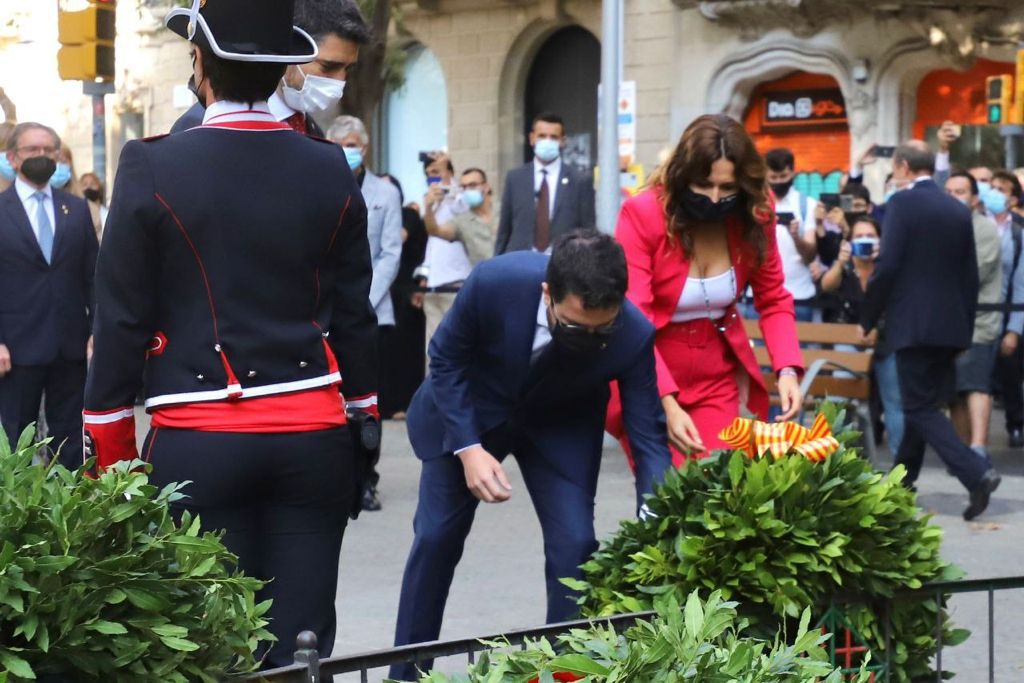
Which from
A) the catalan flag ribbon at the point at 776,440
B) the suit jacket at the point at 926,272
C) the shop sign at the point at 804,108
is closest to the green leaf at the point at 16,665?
the catalan flag ribbon at the point at 776,440

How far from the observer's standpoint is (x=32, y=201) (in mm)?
9461

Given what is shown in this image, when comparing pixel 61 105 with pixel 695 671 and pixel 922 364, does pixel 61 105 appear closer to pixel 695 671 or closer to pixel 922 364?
pixel 922 364

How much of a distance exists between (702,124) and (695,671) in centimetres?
332

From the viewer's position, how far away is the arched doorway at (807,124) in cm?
2288

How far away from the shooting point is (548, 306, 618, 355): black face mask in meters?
4.95

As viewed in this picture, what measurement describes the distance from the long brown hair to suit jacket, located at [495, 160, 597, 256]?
6257mm

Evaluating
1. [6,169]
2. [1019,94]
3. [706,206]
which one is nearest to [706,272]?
[706,206]

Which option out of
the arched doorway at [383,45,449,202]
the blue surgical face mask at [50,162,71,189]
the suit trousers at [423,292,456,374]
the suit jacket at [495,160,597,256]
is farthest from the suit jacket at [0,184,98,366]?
the arched doorway at [383,45,449,202]

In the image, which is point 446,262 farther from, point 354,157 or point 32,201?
point 32,201

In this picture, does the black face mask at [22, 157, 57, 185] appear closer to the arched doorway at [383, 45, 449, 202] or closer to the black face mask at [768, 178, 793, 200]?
the black face mask at [768, 178, 793, 200]

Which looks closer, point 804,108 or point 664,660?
point 664,660

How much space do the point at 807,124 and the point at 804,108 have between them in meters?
0.21

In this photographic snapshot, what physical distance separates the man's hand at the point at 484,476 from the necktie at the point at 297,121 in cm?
103

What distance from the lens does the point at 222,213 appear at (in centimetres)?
399
